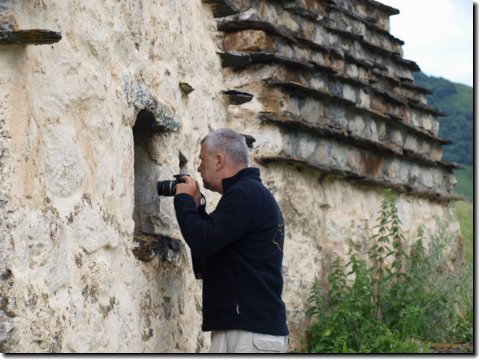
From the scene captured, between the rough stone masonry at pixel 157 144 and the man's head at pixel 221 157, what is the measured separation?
364mm

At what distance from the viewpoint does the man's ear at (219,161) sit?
427 cm

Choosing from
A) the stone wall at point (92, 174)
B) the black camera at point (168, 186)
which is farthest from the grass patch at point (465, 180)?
the black camera at point (168, 186)

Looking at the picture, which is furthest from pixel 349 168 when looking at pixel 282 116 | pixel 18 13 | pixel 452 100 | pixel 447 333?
pixel 452 100

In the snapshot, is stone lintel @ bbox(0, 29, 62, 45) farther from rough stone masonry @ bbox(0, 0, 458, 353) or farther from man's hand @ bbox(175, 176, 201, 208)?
man's hand @ bbox(175, 176, 201, 208)

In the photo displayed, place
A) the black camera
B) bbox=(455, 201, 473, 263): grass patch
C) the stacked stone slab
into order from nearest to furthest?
1. the black camera
2. the stacked stone slab
3. bbox=(455, 201, 473, 263): grass patch

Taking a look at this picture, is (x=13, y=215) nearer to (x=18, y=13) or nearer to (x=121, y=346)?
(x=18, y=13)

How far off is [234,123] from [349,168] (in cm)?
133

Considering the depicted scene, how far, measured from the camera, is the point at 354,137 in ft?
24.9

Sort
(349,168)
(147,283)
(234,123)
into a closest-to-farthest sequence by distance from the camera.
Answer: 1. (147,283)
2. (234,123)
3. (349,168)

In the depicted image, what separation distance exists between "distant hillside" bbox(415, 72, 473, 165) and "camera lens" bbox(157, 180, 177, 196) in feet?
66.6

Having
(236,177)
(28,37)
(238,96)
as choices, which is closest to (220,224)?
(236,177)

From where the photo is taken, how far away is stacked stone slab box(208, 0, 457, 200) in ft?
22.2

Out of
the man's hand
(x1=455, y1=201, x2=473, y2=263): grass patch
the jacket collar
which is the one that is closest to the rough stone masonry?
the man's hand

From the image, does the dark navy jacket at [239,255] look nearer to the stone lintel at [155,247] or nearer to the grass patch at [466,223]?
the stone lintel at [155,247]
